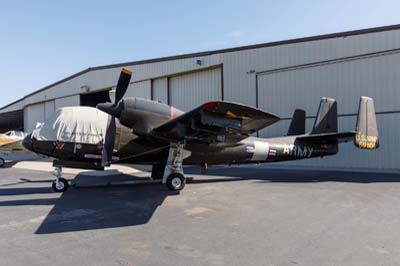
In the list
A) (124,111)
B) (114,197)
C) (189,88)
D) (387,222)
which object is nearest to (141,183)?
(114,197)

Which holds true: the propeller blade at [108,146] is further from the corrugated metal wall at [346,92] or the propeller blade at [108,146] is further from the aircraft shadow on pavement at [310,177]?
the corrugated metal wall at [346,92]

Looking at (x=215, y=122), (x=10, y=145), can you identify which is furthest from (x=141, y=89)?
(x=215, y=122)

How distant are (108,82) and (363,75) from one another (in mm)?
20317

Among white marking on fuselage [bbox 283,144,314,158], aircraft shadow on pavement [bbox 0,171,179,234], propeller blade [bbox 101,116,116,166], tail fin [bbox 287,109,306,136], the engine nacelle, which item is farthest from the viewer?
tail fin [bbox 287,109,306,136]

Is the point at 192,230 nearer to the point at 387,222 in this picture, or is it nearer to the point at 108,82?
the point at 387,222

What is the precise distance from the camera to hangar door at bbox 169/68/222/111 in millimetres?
19688

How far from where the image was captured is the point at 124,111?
803 centimetres

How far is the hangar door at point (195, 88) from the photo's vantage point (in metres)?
19.7

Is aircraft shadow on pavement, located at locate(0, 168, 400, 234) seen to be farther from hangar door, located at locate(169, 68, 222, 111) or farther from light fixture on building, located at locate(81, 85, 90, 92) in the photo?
light fixture on building, located at locate(81, 85, 90, 92)

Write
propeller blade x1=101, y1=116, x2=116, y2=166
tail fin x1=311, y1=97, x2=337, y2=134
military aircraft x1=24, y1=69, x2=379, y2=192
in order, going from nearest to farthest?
military aircraft x1=24, y1=69, x2=379, y2=192 < propeller blade x1=101, y1=116, x2=116, y2=166 < tail fin x1=311, y1=97, x2=337, y2=134

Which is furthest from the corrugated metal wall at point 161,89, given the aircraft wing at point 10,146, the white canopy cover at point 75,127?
the white canopy cover at point 75,127

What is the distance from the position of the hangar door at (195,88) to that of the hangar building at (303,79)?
0.22 feet

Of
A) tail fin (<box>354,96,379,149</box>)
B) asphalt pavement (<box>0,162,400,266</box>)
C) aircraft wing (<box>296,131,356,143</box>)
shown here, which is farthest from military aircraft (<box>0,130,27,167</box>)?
tail fin (<box>354,96,379,149</box>)

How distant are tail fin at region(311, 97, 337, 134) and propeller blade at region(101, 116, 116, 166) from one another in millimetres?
8364
